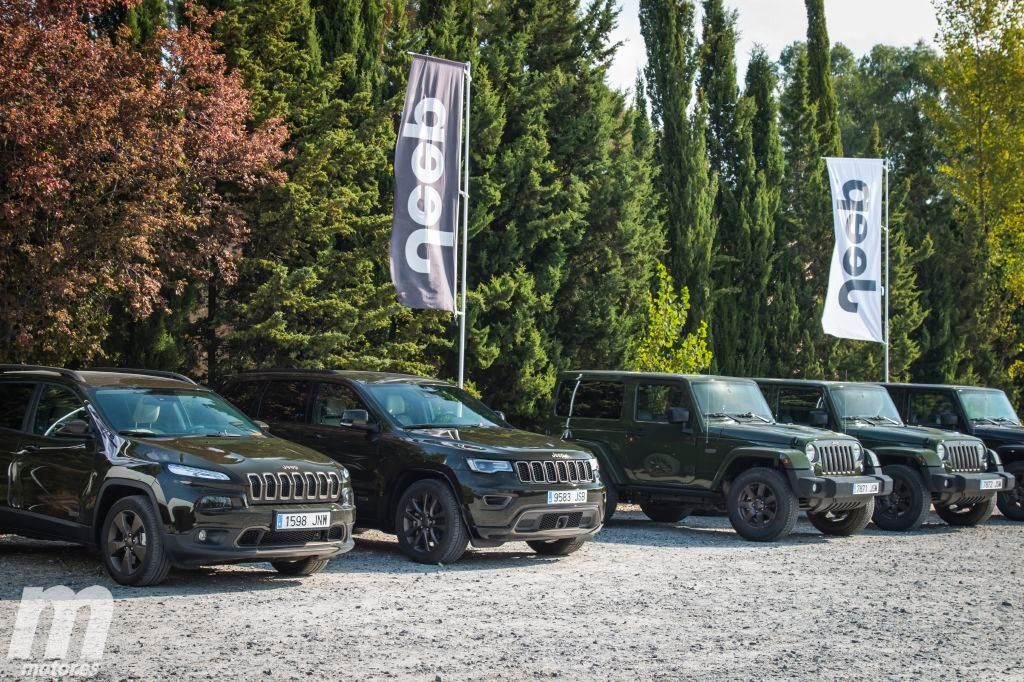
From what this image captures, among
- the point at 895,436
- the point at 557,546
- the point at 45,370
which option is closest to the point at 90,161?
the point at 45,370

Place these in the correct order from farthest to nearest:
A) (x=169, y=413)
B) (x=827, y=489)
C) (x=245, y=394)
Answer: (x=827, y=489) < (x=245, y=394) < (x=169, y=413)

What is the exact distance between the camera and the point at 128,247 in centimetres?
1536

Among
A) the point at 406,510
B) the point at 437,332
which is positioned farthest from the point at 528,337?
the point at 406,510

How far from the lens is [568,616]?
31.2 feet

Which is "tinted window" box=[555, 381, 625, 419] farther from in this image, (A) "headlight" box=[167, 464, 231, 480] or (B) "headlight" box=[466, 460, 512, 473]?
(A) "headlight" box=[167, 464, 231, 480]

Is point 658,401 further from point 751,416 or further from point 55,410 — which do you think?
point 55,410

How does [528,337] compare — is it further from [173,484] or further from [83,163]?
[173,484]

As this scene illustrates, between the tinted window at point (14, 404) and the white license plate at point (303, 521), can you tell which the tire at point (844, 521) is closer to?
the white license plate at point (303, 521)

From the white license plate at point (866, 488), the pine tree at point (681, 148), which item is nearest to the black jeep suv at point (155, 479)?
the white license plate at point (866, 488)

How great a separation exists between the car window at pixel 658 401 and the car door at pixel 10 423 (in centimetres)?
764

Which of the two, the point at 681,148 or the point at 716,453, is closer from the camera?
the point at 716,453

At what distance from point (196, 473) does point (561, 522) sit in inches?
151

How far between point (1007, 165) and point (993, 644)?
29999mm

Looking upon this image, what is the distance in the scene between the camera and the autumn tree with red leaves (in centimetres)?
1499
